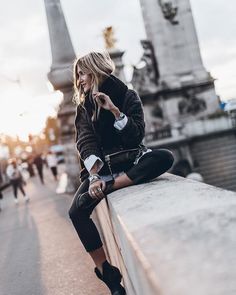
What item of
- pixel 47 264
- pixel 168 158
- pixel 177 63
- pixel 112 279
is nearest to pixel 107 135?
pixel 168 158

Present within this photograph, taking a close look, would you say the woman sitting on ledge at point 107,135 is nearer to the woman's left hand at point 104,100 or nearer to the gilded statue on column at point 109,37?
the woman's left hand at point 104,100

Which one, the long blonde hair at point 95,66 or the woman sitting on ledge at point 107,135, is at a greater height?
the long blonde hair at point 95,66

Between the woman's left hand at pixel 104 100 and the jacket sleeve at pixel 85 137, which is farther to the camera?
the jacket sleeve at pixel 85 137

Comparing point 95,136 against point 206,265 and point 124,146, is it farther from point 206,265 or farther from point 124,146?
point 206,265

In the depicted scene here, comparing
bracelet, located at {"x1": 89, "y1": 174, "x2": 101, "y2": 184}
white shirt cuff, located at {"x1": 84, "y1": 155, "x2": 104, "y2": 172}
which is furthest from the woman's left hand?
bracelet, located at {"x1": 89, "y1": 174, "x2": 101, "y2": 184}

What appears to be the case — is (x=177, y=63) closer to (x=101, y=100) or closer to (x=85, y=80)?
(x=85, y=80)

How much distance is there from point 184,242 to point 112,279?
164cm

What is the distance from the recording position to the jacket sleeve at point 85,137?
328 centimetres

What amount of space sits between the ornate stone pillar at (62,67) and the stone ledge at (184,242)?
27.6ft

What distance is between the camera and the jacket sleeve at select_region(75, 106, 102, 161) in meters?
3.28

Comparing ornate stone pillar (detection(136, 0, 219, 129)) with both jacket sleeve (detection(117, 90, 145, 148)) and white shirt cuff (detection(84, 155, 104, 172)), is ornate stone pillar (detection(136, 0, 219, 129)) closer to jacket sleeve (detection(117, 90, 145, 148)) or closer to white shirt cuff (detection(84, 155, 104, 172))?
jacket sleeve (detection(117, 90, 145, 148))

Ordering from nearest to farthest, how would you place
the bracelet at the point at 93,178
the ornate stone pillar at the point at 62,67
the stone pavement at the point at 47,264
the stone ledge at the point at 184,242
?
the stone ledge at the point at 184,242 < the bracelet at the point at 93,178 < the stone pavement at the point at 47,264 < the ornate stone pillar at the point at 62,67

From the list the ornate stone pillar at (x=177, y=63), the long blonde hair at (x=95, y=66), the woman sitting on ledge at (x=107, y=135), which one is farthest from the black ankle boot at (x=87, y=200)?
the ornate stone pillar at (x=177, y=63)

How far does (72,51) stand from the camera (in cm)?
1095
